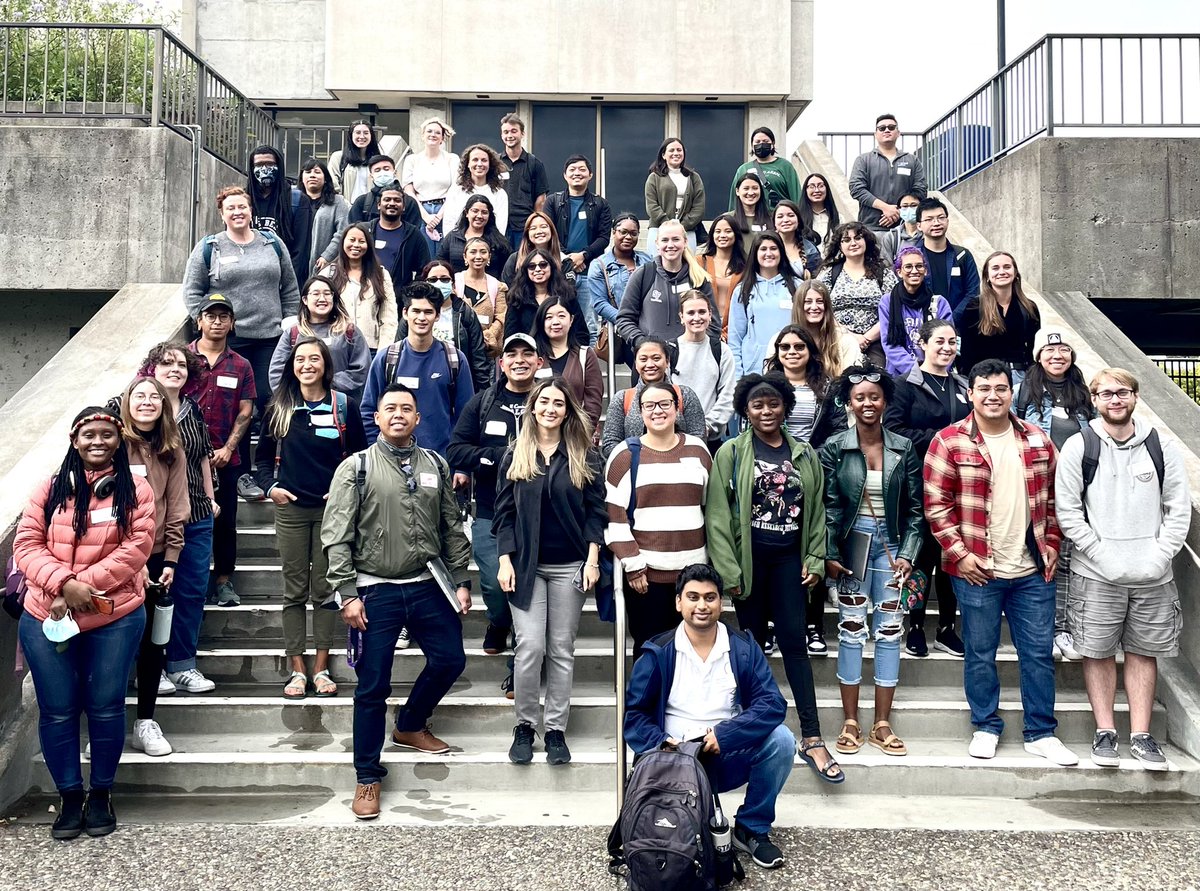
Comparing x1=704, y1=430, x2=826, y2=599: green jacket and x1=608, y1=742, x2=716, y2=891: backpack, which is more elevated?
x1=704, y1=430, x2=826, y2=599: green jacket

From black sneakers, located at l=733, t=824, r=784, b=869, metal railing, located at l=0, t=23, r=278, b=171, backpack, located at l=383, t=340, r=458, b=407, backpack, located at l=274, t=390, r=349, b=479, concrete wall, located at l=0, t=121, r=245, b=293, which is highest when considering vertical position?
metal railing, located at l=0, t=23, r=278, b=171

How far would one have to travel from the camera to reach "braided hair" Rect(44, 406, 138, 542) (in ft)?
15.3

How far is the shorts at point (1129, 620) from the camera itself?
17.1ft

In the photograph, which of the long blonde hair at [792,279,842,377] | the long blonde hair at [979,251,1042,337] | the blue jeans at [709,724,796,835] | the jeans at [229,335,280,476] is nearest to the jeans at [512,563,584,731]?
the blue jeans at [709,724,796,835]

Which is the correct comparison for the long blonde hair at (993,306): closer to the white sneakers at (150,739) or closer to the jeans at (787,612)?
the jeans at (787,612)

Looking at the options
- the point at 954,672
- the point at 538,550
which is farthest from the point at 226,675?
the point at 954,672

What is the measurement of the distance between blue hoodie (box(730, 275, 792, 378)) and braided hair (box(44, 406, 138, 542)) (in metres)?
4.17

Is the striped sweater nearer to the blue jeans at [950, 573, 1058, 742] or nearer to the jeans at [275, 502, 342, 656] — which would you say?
the blue jeans at [950, 573, 1058, 742]

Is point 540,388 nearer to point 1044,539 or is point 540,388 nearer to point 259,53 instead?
point 1044,539

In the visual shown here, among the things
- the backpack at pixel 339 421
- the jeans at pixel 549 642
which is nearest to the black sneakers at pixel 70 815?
the backpack at pixel 339 421

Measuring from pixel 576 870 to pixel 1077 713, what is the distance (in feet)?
9.94

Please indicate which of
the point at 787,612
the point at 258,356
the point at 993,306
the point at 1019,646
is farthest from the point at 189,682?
the point at 993,306

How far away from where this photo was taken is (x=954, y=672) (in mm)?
5906

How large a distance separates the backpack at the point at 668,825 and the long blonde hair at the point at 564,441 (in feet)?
5.36
